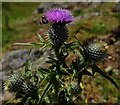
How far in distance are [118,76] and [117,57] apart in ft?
3.33

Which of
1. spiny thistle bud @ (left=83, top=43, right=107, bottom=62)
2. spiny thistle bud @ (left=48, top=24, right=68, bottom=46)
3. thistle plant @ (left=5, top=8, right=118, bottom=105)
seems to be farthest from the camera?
spiny thistle bud @ (left=83, top=43, right=107, bottom=62)

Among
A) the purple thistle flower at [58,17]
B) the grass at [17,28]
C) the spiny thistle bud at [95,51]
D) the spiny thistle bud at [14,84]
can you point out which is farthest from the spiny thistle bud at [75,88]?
the grass at [17,28]

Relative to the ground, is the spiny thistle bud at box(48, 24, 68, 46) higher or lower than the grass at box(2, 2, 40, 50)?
higher

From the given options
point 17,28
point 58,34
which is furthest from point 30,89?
point 17,28

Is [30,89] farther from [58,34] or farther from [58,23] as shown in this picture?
[58,23]

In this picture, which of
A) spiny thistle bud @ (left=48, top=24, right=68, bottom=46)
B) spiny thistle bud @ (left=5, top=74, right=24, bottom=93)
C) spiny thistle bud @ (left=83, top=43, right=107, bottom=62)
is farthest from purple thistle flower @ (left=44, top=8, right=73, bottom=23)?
spiny thistle bud @ (left=5, top=74, right=24, bottom=93)

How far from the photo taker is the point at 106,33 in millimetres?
10594

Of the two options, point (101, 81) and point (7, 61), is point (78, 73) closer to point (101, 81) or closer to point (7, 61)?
point (101, 81)

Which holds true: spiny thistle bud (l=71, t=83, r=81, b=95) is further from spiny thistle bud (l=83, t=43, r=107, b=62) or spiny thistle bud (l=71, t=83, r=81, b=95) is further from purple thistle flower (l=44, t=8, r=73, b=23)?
purple thistle flower (l=44, t=8, r=73, b=23)

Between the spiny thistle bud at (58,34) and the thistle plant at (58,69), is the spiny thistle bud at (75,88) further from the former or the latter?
the spiny thistle bud at (58,34)

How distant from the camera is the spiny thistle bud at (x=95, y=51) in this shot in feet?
18.5

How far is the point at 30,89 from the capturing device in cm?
584

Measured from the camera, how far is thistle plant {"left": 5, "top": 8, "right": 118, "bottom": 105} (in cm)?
530

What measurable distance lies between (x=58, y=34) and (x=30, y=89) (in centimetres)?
95
